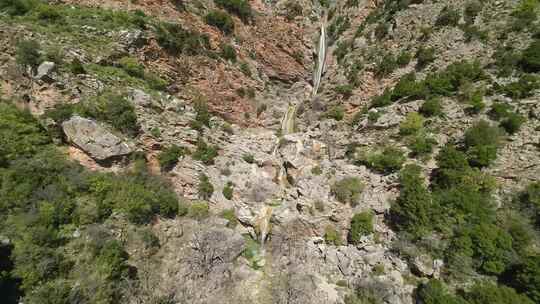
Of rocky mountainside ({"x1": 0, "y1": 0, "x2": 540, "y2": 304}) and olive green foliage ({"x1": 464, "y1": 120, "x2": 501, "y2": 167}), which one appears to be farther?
olive green foliage ({"x1": 464, "y1": 120, "x2": 501, "y2": 167})

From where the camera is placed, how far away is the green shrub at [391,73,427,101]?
17359 millimetres

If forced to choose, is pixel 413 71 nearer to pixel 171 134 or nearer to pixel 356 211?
pixel 356 211

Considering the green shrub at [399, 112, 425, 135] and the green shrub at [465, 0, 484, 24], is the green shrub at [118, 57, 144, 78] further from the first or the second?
the green shrub at [465, 0, 484, 24]

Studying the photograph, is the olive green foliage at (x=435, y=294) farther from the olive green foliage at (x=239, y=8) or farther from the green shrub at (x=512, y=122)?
the olive green foliage at (x=239, y=8)

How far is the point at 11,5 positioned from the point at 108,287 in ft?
68.8

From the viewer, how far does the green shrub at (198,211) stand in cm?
1397

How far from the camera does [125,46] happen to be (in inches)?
681

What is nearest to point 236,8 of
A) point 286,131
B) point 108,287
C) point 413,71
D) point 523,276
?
point 286,131

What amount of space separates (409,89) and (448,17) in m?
8.66

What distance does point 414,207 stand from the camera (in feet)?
38.1

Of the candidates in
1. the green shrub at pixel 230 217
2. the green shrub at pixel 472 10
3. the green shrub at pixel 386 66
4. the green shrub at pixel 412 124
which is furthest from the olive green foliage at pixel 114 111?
the green shrub at pixel 472 10

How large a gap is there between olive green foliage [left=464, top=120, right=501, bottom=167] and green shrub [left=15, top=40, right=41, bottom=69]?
26.5 meters

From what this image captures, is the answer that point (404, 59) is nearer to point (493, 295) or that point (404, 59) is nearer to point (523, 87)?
point (523, 87)

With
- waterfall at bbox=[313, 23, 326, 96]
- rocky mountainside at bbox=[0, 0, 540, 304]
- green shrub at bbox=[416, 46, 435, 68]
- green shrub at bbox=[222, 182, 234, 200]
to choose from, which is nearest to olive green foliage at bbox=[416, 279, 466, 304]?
rocky mountainside at bbox=[0, 0, 540, 304]
